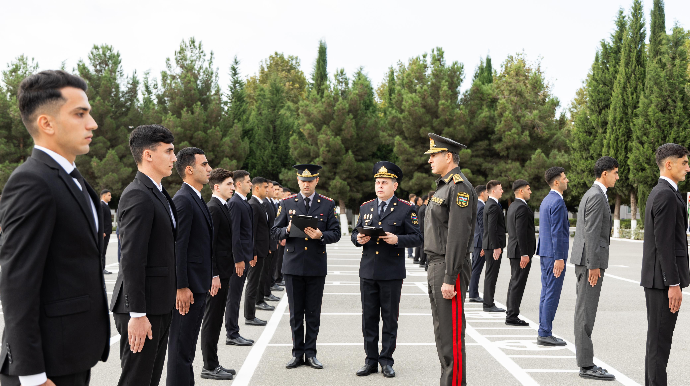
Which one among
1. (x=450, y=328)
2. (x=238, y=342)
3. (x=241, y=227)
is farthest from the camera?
(x=241, y=227)

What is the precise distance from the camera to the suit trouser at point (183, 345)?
4.94 m

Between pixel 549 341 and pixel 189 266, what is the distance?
476cm

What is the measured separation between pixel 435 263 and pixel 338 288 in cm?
805

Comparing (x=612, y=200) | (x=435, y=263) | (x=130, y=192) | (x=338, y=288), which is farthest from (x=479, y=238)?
(x=612, y=200)

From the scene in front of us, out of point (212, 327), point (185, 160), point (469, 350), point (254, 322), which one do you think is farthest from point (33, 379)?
point (254, 322)

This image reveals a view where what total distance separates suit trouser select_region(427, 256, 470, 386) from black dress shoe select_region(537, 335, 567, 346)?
2.79 m

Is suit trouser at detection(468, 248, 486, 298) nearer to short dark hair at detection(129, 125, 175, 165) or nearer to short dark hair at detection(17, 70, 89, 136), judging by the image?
short dark hair at detection(129, 125, 175, 165)

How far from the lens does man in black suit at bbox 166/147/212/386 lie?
16.3ft

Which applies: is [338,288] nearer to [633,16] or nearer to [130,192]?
[130,192]

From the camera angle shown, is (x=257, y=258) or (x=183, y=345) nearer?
(x=183, y=345)

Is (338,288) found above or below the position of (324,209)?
below

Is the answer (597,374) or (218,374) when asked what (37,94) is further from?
(597,374)

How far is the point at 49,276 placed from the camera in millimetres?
2367

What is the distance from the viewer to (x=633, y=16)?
1395 inches
